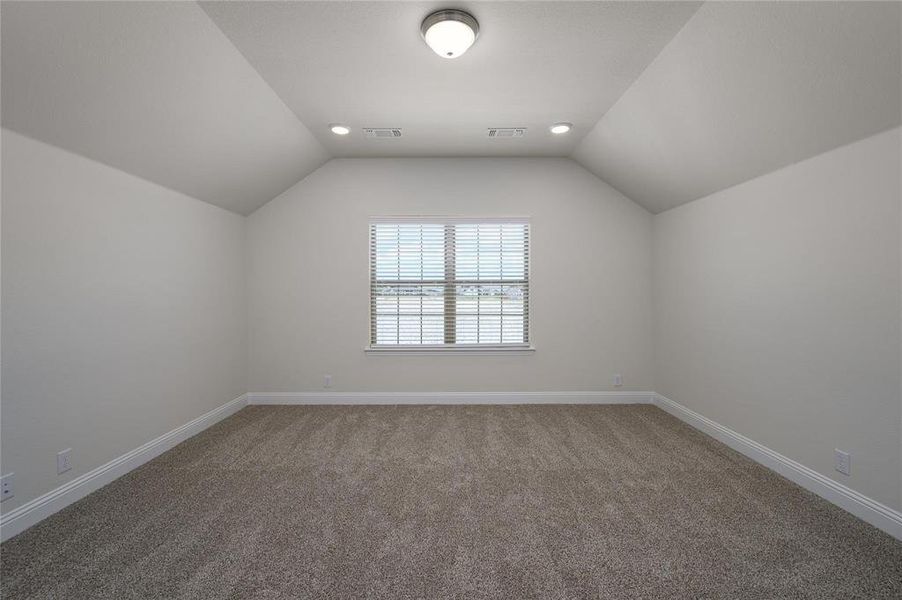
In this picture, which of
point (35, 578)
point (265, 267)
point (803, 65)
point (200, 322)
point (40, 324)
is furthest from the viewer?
point (265, 267)

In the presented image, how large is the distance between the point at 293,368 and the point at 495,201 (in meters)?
2.84

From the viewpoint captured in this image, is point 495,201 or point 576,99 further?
point 495,201

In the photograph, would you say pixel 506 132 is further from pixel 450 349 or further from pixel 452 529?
pixel 452 529

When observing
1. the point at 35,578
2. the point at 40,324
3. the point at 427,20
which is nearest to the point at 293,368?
the point at 40,324

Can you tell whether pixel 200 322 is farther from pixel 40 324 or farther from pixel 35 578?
pixel 35 578

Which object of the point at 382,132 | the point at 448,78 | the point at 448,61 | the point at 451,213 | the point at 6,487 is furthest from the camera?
the point at 451,213

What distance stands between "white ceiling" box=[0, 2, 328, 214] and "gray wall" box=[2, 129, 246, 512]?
184 mm

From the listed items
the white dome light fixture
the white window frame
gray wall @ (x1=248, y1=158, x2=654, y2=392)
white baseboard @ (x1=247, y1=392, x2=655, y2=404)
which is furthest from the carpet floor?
the white dome light fixture

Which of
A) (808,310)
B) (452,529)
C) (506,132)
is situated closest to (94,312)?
(452,529)

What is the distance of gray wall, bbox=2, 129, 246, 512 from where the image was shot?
178 cm

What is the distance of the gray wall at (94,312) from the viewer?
178 cm

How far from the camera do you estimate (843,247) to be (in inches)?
77.2

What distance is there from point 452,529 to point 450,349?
6.82 feet

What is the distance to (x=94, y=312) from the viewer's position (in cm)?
217
